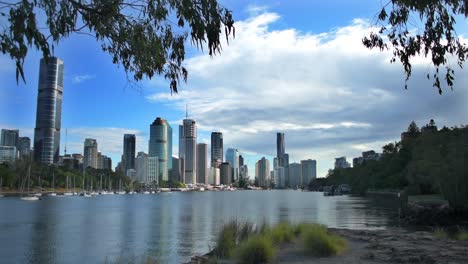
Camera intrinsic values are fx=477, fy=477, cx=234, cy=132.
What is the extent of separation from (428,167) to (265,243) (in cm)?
5522

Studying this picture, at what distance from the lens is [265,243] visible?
1784 cm

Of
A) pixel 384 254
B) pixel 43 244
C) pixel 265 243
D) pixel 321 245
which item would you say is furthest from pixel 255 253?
pixel 43 244

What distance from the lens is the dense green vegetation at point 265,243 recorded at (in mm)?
17594

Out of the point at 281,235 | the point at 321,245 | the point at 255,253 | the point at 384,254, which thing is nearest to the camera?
the point at 255,253

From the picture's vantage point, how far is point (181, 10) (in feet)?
32.0

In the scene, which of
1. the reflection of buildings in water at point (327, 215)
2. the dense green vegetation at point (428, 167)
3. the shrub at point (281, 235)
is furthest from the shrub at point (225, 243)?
the dense green vegetation at point (428, 167)

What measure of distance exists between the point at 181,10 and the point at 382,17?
17.3 feet

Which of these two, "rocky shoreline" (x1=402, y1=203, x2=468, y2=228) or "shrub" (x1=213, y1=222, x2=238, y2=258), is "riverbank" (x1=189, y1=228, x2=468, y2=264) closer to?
"shrub" (x1=213, y1=222, x2=238, y2=258)

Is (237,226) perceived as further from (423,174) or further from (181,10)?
(423,174)

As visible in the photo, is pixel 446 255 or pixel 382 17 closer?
pixel 382 17

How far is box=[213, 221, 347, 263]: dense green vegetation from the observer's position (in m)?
17.6

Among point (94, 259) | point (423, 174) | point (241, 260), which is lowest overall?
point (94, 259)

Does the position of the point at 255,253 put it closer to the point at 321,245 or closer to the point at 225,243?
the point at 321,245

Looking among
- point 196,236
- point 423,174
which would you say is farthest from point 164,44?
point 423,174
